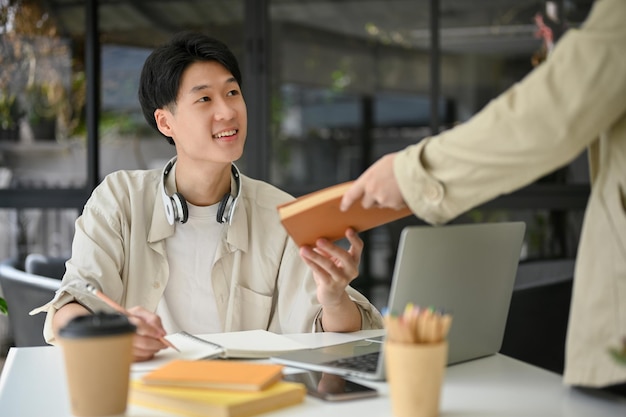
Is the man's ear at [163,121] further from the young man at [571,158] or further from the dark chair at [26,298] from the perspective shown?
the young man at [571,158]

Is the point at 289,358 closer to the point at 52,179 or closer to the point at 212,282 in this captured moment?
the point at 212,282

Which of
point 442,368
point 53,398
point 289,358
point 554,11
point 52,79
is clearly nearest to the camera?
point 442,368

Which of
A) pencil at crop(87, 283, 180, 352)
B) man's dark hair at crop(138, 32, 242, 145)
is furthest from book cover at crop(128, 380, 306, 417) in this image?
man's dark hair at crop(138, 32, 242, 145)

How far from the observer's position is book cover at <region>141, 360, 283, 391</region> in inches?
51.0

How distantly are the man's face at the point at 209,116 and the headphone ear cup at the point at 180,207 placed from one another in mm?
125

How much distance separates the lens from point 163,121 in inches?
94.6

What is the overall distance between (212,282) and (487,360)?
816 mm

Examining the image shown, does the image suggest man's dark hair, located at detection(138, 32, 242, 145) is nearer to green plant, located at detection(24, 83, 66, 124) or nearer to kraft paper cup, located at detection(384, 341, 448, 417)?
kraft paper cup, located at detection(384, 341, 448, 417)

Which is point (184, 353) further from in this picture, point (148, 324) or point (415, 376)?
point (415, 376)

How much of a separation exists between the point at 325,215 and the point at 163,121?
3.38 ft

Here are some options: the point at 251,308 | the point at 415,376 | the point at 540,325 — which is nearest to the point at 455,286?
the point at 415,376

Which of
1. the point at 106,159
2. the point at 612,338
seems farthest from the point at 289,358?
the point at 106,159

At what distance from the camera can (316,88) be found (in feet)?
16.1

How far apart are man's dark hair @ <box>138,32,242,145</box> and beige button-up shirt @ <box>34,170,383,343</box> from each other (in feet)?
0.79
